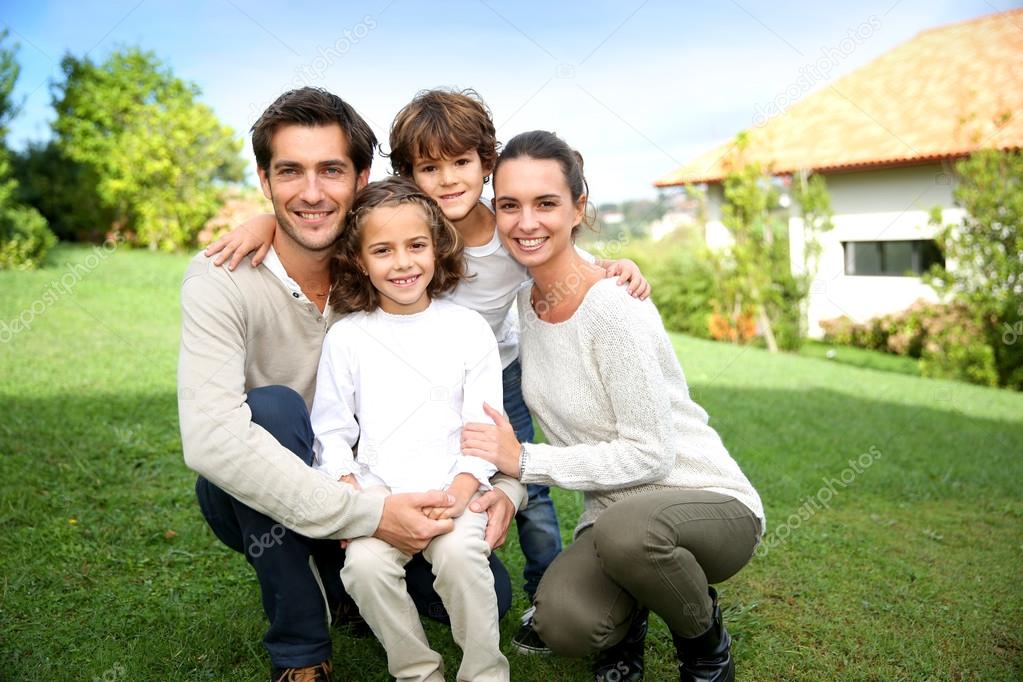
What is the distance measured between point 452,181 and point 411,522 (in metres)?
1.22

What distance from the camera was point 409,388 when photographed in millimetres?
2482

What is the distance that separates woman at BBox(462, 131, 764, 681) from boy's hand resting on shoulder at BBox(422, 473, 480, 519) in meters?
0.09

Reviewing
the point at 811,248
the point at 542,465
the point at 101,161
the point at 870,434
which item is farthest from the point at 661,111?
the point at 101,161

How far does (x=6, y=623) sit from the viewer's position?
9.12 feet

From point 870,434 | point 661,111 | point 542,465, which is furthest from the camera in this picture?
point 661,111

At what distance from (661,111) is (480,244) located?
6755 millimetres

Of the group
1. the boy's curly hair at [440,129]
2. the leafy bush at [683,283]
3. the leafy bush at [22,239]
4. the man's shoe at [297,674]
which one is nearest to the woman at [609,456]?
the boy's curly hair at [440,129]

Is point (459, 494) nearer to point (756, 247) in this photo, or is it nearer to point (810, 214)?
point (756, 247)

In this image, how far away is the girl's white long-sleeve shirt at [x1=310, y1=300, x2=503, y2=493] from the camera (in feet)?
7.97

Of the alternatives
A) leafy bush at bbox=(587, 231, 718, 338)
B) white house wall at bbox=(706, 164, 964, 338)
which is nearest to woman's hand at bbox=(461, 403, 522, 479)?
leafy bush at bbox=(587, 231, 718, 338)

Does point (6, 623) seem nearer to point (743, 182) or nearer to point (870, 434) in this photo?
point (870, 434)

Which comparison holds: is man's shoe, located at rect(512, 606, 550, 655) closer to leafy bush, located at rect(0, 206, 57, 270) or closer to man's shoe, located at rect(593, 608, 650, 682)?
man's shoe, located at rect(593, 608, 650, 682)

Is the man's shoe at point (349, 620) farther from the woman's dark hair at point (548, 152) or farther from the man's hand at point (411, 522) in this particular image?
the woman's dark hair at point (548, 152)

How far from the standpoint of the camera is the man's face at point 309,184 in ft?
8.54
